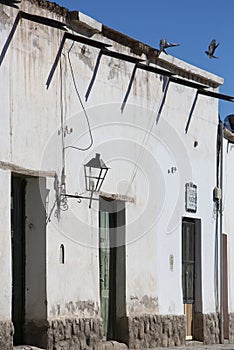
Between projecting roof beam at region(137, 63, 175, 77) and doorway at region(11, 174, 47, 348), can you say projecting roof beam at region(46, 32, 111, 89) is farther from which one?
projecting roof beam at region(137, 63, 175, 77)

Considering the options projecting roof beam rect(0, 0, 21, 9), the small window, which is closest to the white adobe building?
the small window

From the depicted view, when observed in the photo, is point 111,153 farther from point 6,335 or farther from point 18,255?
point 6,335

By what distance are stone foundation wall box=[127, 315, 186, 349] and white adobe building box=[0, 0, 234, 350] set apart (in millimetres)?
32

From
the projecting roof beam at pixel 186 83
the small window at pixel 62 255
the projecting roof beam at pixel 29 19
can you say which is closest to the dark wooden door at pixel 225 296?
the projecting roof beam at pixel 186 83

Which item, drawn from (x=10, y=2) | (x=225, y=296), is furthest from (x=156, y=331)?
(x=10, y=2)

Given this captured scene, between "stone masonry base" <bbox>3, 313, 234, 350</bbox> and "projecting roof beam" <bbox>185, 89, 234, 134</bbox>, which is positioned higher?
"projecting roof beam" <bbox>185, 89, 234, 134</bbox>

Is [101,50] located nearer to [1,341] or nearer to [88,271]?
[88,271]

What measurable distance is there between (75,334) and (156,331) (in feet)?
9.70

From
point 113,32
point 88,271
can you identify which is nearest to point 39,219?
point 88,271

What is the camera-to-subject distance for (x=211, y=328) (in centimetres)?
1759

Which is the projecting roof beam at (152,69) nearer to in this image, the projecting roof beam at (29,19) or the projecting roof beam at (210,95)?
the projecting roof beam at (210,95)

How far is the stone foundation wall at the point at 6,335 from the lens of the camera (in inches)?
428

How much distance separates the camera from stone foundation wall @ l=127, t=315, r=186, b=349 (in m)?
14.7

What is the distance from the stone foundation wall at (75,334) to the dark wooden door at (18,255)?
1.41 ft
